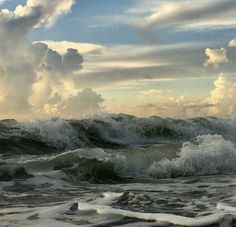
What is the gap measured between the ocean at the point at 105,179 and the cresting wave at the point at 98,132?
0.14 ft

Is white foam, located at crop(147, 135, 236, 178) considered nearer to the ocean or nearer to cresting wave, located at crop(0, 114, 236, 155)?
the ocean

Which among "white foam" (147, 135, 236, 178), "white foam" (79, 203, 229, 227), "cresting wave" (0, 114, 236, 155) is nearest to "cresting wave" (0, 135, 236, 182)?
"white foam" (147, 135, 236, 178)

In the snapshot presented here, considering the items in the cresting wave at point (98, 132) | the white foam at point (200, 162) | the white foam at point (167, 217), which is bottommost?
the white foam at point (167, 217)

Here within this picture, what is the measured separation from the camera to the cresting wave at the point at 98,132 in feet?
53.4

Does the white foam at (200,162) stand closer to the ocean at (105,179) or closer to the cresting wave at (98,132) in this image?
the ocean at (105,179)

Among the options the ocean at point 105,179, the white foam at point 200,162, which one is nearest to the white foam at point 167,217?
the ocean at point 105,179

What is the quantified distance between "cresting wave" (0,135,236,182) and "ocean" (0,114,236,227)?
22 mm

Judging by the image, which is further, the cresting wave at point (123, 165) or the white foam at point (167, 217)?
the cresting wave at point (123, 165)

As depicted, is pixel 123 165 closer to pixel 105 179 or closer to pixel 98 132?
pixel 105 179

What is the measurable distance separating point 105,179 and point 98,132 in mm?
9847

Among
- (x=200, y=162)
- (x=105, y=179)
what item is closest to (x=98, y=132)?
(x=200, y=162)

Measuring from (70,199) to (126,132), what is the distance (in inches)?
544

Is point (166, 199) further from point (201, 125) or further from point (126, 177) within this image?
point (201, 125)

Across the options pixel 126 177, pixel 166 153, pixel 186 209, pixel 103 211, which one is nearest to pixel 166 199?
pixel 186 209
